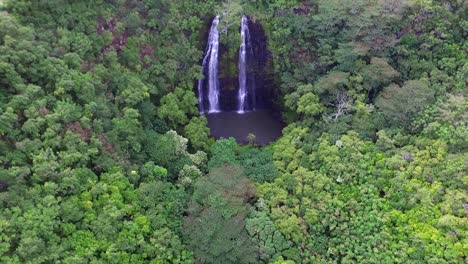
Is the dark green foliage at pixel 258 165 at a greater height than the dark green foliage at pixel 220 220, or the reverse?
the dark green foliage at pixel 258 165

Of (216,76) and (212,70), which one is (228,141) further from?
(212,70)

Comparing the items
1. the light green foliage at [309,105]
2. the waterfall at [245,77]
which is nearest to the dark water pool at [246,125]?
the waterfall at [245,77]

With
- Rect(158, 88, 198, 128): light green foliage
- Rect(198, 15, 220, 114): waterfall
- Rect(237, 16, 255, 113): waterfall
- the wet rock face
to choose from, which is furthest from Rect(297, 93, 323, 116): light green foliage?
Rect(198, 15, 220, 114): waterfall

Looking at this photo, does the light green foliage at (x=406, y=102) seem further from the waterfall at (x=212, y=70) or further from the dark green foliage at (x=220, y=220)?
the waterfall at (x=212, y=70)

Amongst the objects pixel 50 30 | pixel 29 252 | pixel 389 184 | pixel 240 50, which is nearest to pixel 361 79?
pixel 389 184

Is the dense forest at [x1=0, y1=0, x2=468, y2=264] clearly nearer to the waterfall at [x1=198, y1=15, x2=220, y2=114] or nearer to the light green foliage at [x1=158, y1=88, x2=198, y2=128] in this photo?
the light green foliage at [x1=158, y1=88, x2=198, y2=128]

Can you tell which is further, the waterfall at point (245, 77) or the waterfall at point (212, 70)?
the waterfall at point (245, 77)
